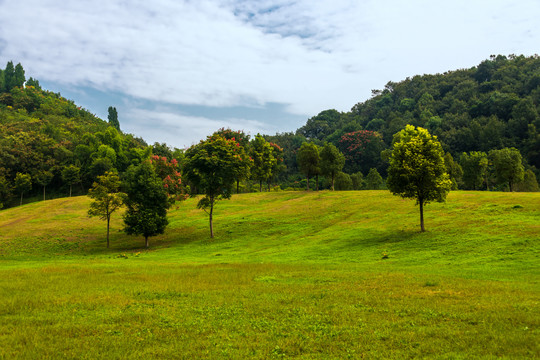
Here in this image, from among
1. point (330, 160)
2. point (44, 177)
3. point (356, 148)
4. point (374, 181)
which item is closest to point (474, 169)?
point (374, 181)

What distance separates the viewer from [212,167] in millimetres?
55594

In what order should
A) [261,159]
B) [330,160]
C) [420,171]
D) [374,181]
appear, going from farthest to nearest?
1. [374,181]
2. [261,159]
3. [330,160]
4. [420,171]

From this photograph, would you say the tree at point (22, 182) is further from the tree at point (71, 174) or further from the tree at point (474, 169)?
the tree at point (474, 169)

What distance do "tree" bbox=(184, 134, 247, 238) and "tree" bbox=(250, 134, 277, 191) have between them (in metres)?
40.1

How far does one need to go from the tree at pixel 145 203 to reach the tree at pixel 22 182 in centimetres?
8182

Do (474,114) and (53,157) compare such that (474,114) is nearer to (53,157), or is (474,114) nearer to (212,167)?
(212,167)

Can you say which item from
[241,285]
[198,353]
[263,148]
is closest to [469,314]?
[198,353]

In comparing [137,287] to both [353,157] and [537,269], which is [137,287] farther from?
[353,157]

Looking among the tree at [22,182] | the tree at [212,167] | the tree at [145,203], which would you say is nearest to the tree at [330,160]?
the tree at [212,167]

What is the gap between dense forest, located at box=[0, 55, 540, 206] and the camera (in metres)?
92.9

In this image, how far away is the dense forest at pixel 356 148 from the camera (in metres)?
92.9

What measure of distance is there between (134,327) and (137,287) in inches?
304

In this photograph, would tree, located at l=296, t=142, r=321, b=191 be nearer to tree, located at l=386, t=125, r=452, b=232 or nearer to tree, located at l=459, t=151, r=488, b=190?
tree, located at l=459, t=151, r=488, b=190

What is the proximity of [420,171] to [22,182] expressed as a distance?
125m
